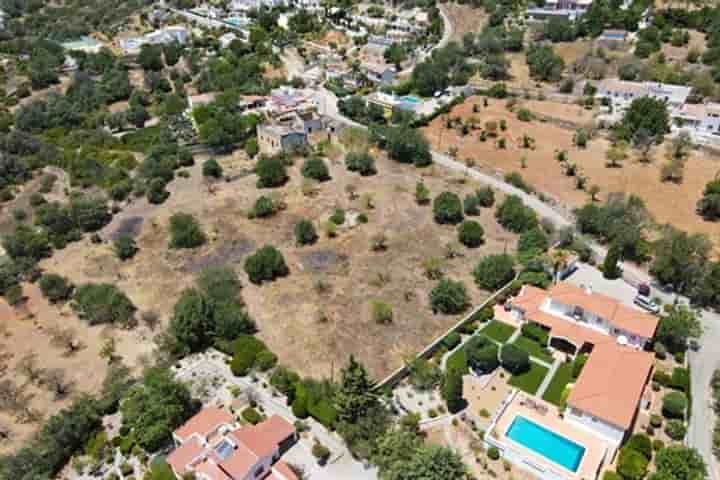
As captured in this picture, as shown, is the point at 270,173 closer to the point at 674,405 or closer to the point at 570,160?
the point at 570,160

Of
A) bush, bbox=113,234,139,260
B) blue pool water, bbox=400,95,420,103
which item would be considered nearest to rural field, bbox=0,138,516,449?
bush, bbox=113,234,139,260

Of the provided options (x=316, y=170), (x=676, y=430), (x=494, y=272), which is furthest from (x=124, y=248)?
(x=676, y=430)

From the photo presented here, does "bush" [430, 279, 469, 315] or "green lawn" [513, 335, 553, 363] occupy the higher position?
"bush" [430, 279, 469, 315]

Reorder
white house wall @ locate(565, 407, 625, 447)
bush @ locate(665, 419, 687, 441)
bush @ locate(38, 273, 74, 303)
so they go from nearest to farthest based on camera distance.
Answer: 1. white house wall @ locate(565, 407, 625, 447)
2. bush @ locate(665, 419, 687, 441)
3. bush @ locate(38, 273, 74, 303)

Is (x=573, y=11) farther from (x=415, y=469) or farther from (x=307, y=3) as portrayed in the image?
(x=415, y=469)

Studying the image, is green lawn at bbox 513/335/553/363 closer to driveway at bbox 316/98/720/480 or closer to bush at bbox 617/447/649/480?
bush at bbox 617/447/649/480

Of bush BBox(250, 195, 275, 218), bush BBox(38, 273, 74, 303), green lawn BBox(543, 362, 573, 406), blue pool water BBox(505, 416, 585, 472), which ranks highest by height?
blue pool water BBox(505, 416, 585, 472)

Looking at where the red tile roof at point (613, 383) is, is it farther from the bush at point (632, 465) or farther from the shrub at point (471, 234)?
the shrub at point (471, 234)

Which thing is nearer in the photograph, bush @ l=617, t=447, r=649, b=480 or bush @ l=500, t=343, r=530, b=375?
bush @ l=617, t=447, r=649, b=480
